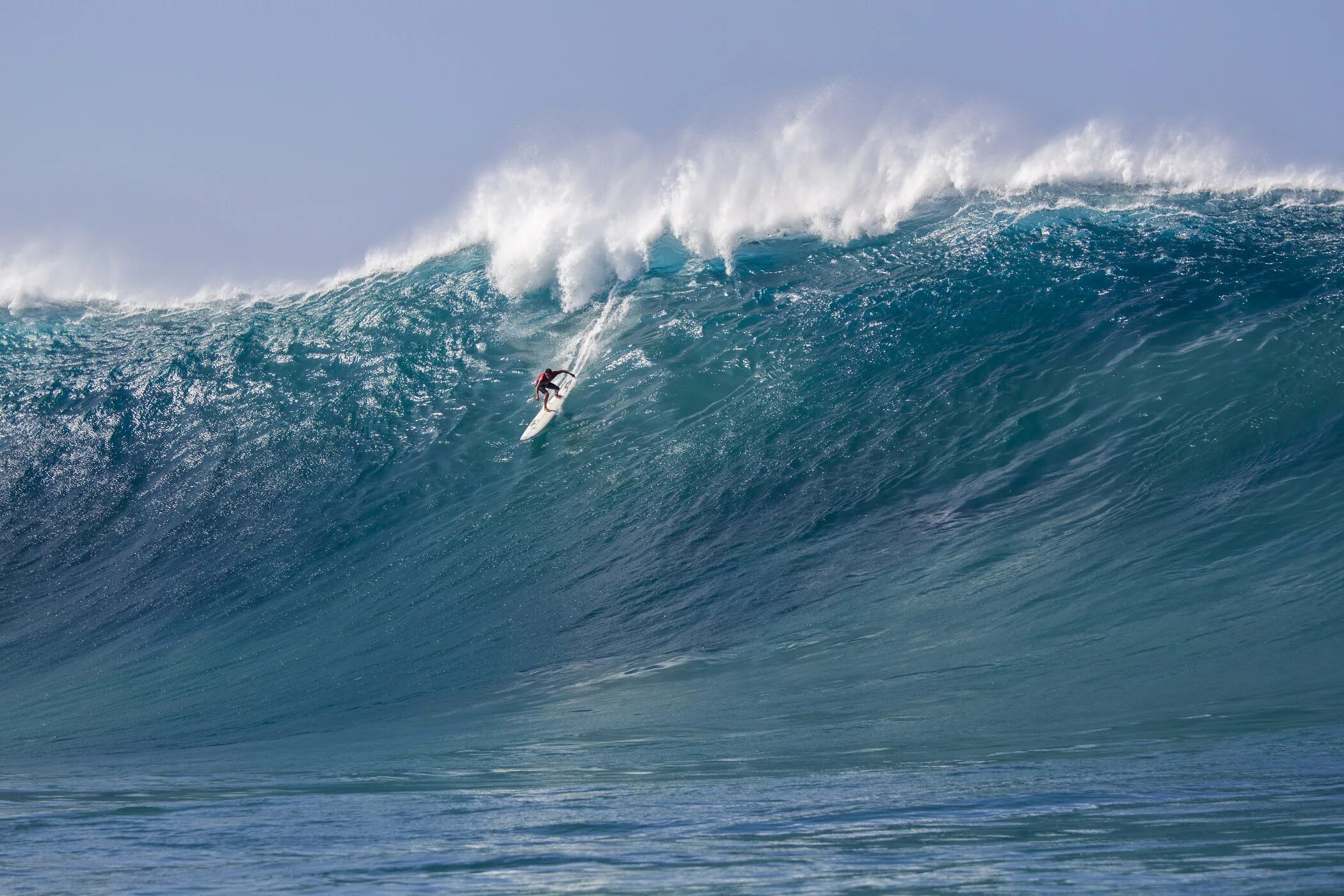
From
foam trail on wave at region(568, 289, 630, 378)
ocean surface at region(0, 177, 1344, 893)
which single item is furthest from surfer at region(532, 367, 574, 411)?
foam trail on wave at region(568, 289, 630, 378)

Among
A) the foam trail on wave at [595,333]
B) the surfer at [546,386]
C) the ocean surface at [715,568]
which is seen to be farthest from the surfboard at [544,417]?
the foam trail on wave at [595,333]

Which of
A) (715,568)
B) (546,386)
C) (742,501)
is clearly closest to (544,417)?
(546,386)

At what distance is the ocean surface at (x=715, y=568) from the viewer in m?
3.99

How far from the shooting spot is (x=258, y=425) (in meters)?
15.7

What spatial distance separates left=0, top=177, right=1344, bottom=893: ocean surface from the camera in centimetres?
399

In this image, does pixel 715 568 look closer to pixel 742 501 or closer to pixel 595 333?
pixel 742 501

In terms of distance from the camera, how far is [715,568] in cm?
1058

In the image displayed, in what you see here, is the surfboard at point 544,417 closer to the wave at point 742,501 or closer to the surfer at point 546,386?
the surfer at point 546,386

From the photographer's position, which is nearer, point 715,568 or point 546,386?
point 715,568

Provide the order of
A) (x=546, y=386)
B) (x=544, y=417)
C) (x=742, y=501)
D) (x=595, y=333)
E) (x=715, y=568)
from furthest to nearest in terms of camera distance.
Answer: (x=595, y=333) < (x=546, y=386) < (x=544, y=417) < (x=742, y=501) < (x=715, y=568)

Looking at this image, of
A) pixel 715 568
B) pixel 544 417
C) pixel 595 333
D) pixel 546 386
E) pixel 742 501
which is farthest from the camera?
pixel 595 333

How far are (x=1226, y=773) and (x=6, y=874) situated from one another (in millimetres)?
4928

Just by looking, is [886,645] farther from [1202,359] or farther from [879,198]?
[879,198]

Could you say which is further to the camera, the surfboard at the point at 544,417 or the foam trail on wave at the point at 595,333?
the foam trail on wave at the point at 595,333
